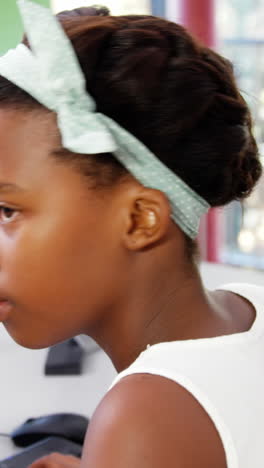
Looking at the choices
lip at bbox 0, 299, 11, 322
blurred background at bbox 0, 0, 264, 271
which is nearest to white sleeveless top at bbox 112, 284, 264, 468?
lip at bbox 0, 299, 11, 322

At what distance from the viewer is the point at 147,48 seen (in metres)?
0.57

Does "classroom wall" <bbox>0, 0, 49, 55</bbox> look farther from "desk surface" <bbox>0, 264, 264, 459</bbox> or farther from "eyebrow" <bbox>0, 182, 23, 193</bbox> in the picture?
"eyebrow" <bbox>0, 182, 23, 193</bbox>

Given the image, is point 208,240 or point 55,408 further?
point 208,240

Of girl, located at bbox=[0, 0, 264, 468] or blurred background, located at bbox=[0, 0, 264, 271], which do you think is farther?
blurred background, located at bbox=[0, 0, 264, 271]

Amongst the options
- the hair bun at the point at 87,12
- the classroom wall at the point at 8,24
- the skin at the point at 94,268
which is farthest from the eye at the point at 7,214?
the classroom wall at the point at 8,24

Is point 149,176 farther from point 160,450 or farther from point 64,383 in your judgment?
point 64,383

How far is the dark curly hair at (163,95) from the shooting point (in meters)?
0.56

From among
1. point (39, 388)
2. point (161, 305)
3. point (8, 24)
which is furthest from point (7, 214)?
point (8, 24)

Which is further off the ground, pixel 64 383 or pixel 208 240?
pixel 64 383

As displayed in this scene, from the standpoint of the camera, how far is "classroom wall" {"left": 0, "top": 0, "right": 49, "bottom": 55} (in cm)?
167

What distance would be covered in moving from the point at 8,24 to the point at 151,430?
57.7 inches

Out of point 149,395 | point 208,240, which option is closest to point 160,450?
point 149,395

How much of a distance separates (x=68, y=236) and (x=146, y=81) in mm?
153

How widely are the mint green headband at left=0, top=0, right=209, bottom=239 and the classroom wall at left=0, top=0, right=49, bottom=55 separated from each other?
1158 millimetres
